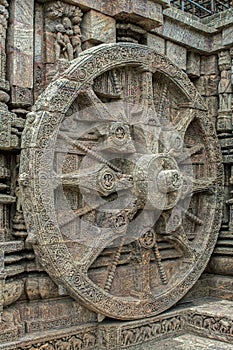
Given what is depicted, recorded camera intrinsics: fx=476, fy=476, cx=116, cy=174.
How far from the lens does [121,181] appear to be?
16.2 feet

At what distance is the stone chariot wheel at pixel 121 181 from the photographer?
4371mm

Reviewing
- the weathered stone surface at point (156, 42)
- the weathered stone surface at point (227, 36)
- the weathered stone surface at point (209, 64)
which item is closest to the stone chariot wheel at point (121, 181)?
the weathered stone surface at point (156, 42)

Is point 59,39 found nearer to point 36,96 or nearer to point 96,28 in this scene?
point 96,28

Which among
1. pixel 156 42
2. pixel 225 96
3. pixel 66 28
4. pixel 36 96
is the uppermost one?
pixel 156 42

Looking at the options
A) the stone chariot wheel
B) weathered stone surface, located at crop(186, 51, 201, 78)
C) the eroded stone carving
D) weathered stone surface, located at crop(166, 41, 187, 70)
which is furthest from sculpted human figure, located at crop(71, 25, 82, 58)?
weathered stone surface, located at crop(186, 51, 201, 78)

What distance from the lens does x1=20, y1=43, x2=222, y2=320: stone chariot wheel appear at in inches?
172

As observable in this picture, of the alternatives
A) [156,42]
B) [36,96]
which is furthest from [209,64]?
[36,96]

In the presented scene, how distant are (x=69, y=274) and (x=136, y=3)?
3.04m

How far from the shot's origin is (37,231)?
426 cm

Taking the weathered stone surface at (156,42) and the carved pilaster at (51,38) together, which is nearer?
the carved pilaster at (51,38)

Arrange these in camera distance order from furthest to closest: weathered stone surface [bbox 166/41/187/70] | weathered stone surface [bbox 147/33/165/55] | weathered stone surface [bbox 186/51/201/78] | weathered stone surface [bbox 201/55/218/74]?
weathered stone surface [bbox 201/55/218/74], weathered stone surface [bbox 186/51/201/78], weathered stone surface [bbox 166/41/187/70], weathered stone surface [bbox 147/33/165/55]

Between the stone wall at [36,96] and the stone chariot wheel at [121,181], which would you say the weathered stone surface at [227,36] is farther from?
the stone chariot wheel at [121,181]

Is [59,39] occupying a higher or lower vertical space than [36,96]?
higher

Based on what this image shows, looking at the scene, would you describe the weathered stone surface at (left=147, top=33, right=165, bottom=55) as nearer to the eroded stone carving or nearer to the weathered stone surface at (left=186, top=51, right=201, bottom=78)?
the weathered stone surface at (left=186, top=51, right=201, bottom=78)
